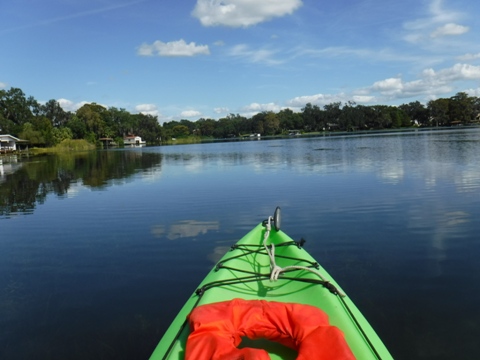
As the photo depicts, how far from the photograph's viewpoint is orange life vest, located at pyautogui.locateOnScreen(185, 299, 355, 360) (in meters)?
3.50

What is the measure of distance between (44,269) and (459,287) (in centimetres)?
815

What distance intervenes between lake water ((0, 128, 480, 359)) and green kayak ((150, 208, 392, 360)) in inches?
47.7

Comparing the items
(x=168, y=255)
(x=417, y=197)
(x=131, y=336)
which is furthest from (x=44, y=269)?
(x=417, y=197)

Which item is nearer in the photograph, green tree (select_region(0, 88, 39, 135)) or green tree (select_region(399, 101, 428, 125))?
green tree (select_region(0, 88, 39, 135))

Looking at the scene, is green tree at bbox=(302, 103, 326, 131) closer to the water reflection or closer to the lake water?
the lake water

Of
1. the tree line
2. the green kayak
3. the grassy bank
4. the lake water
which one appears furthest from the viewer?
the tree line

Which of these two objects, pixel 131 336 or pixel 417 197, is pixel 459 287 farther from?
pixel 417 197

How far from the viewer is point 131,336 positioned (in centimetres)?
567

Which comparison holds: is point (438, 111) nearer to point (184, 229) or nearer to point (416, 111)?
point (416, 111)

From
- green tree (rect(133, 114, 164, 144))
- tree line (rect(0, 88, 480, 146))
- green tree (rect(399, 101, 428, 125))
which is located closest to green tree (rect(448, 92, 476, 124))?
tree line (rect(0, 88, 480, 146))

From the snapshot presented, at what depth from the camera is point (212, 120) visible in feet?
626

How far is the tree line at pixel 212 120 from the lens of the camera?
101 meters

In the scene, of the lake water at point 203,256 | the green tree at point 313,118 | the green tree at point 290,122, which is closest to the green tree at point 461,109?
the green tree at point 313,118

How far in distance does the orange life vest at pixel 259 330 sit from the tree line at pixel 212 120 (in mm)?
90860
